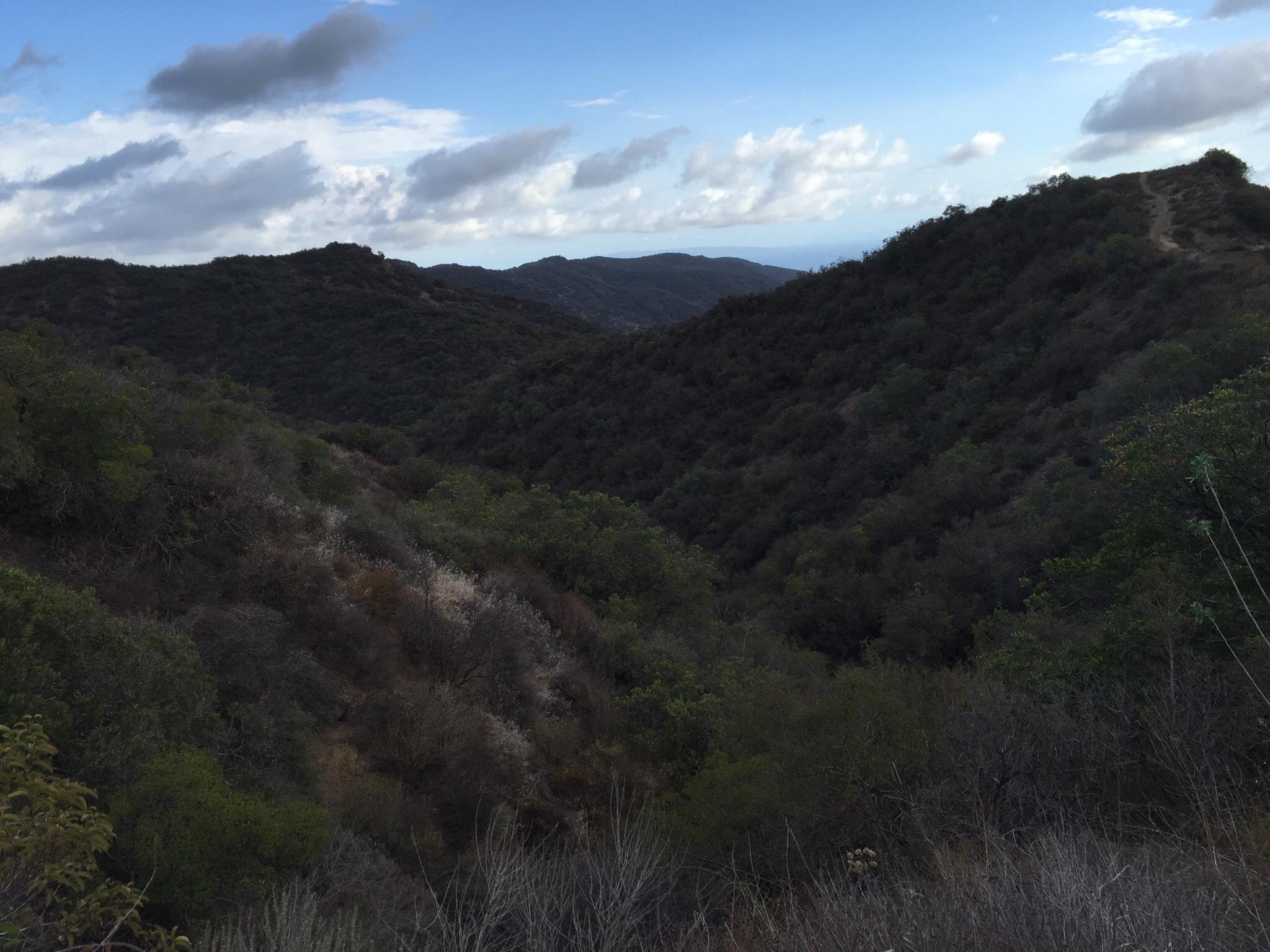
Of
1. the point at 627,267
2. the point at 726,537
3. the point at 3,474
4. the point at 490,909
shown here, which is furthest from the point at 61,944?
the point at 627,267

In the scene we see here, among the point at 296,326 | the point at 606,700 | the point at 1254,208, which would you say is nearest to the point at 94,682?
the point at 606,700

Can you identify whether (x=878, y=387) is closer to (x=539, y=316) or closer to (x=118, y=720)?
(x=118, y=720)

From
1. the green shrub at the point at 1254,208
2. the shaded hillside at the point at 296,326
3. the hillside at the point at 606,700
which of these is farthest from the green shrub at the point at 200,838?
the shaded hillside at the point at 296,326

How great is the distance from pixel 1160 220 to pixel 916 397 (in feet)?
39.4

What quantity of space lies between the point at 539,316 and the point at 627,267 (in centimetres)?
6311

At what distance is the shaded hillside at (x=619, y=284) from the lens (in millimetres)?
88250

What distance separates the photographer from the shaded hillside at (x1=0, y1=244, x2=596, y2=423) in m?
43.9

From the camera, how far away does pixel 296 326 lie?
164 ft

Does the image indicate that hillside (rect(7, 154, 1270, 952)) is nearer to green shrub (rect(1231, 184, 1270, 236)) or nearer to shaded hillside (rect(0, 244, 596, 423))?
green shrub (rect(1231, 184, 1270, 236))

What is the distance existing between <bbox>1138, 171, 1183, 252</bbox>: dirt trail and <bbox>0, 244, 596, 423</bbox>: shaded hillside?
32747 mm

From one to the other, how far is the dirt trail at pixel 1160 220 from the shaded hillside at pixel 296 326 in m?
32.7

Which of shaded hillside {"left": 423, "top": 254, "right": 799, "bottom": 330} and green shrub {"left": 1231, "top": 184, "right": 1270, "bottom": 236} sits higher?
shaded hillside {"left": 423, "top": 254, "right": 799, "bottom": 330}

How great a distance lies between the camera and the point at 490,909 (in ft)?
11.2

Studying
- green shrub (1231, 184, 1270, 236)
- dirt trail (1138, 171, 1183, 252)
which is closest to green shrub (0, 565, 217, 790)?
dirt trail (1138, 171, 1183, 252)
